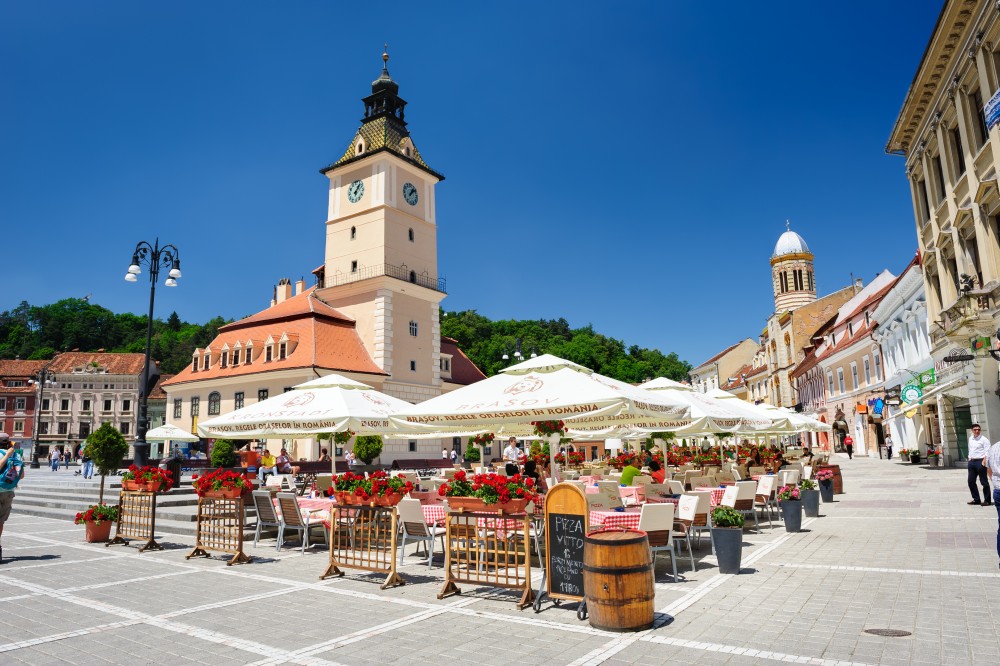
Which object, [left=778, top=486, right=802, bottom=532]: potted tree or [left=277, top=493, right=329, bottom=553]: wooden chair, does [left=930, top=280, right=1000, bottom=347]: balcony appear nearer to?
[left=778, top=486, right=802, bottom=532]: potted tree

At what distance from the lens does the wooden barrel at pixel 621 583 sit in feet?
19.6

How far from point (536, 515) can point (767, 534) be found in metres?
6.62

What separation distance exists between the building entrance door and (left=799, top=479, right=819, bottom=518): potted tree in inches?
630

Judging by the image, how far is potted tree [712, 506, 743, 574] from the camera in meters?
8.59

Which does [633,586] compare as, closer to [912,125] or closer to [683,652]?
[683,652]

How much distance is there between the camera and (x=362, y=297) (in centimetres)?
4078

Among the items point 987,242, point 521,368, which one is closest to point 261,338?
point 521,368

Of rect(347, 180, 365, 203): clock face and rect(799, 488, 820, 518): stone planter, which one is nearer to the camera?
rect(799, 488, 820, 518): stone planter

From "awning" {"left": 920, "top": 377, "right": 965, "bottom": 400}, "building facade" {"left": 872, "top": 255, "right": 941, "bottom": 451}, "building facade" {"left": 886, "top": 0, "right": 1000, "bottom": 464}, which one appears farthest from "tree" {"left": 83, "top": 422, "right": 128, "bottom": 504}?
"building facade" {"left": 872, "top": 255, "right": 941, "bottom": 451}

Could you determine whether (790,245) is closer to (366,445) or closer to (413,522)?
(366,445)

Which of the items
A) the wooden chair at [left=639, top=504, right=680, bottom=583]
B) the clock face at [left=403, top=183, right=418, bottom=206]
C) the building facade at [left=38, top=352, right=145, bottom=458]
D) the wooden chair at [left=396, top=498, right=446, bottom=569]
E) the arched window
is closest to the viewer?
the wooden chair at [left=639, top=504, right=680, bottom=583]

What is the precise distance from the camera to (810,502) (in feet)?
47.2

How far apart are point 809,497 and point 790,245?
70517 mm

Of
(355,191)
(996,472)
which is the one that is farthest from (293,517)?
(355,191)
